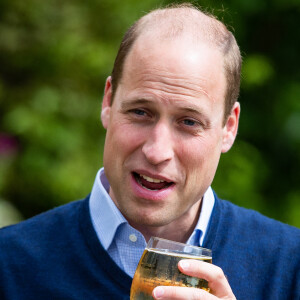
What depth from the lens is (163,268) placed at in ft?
6.77

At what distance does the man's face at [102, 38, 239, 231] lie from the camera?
103 inches

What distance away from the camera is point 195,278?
6.72ft

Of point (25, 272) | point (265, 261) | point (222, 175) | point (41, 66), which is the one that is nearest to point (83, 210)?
point (25, 272)

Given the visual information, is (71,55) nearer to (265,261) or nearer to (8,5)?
(8,5)

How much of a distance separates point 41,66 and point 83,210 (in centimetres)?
382

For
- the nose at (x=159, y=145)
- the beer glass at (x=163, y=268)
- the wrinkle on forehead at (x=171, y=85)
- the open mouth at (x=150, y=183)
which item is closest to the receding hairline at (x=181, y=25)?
the wrinkle on forehead at (x=171, y=85)

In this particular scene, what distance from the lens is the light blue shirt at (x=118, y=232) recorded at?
279cm

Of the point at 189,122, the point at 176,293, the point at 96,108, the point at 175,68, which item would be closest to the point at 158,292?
the point at 176,293

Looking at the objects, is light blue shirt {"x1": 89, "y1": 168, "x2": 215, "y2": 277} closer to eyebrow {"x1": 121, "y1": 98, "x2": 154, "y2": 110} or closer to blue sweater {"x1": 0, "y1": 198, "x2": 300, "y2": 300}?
blue sweater {"x1": 0, "y1": 198, "x2": 300, "y2": 300}

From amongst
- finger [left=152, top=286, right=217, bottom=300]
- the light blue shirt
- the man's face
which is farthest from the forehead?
finger [left=152, top=286, right=217, bottom=300]

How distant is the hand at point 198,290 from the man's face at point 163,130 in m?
0.59

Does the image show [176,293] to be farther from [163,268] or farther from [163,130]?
[163,130]

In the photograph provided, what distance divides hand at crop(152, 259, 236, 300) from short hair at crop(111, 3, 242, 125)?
39.1 inches

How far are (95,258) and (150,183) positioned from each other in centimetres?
43
